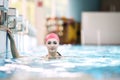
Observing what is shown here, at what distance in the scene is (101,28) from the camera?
12.3m

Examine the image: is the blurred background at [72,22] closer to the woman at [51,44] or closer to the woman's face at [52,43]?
the woman at [51,44]

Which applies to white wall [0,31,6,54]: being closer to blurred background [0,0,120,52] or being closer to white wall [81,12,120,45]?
blurred background [0,0,120,52]

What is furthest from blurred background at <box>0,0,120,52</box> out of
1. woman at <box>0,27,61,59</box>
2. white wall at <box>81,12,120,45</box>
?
woman at <box>0,27,61,59</box>

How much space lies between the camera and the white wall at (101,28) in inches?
476

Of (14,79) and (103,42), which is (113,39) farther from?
(14,79)

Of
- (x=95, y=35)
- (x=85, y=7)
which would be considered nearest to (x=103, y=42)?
(x=95, y=35)

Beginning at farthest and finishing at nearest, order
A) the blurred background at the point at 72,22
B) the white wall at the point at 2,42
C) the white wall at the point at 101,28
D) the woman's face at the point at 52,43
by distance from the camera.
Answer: the white wall at the point at 101,28 < the blurred background at the point at 72,22 < the white wall at the point at 2,42 < the woman's face at the point at 52,43

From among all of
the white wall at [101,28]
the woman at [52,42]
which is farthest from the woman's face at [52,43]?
the white wall at [101,28]

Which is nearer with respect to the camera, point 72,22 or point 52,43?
point 52,43

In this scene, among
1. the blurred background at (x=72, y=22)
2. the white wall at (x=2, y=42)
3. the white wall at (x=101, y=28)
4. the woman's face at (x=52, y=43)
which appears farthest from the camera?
the white wall at (x=101, y=28)

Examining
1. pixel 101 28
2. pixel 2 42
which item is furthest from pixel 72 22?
pixel 2 42

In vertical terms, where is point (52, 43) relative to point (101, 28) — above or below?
above

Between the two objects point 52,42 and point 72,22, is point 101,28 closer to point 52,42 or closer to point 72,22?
point 72,22

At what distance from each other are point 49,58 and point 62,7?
36.5ft
